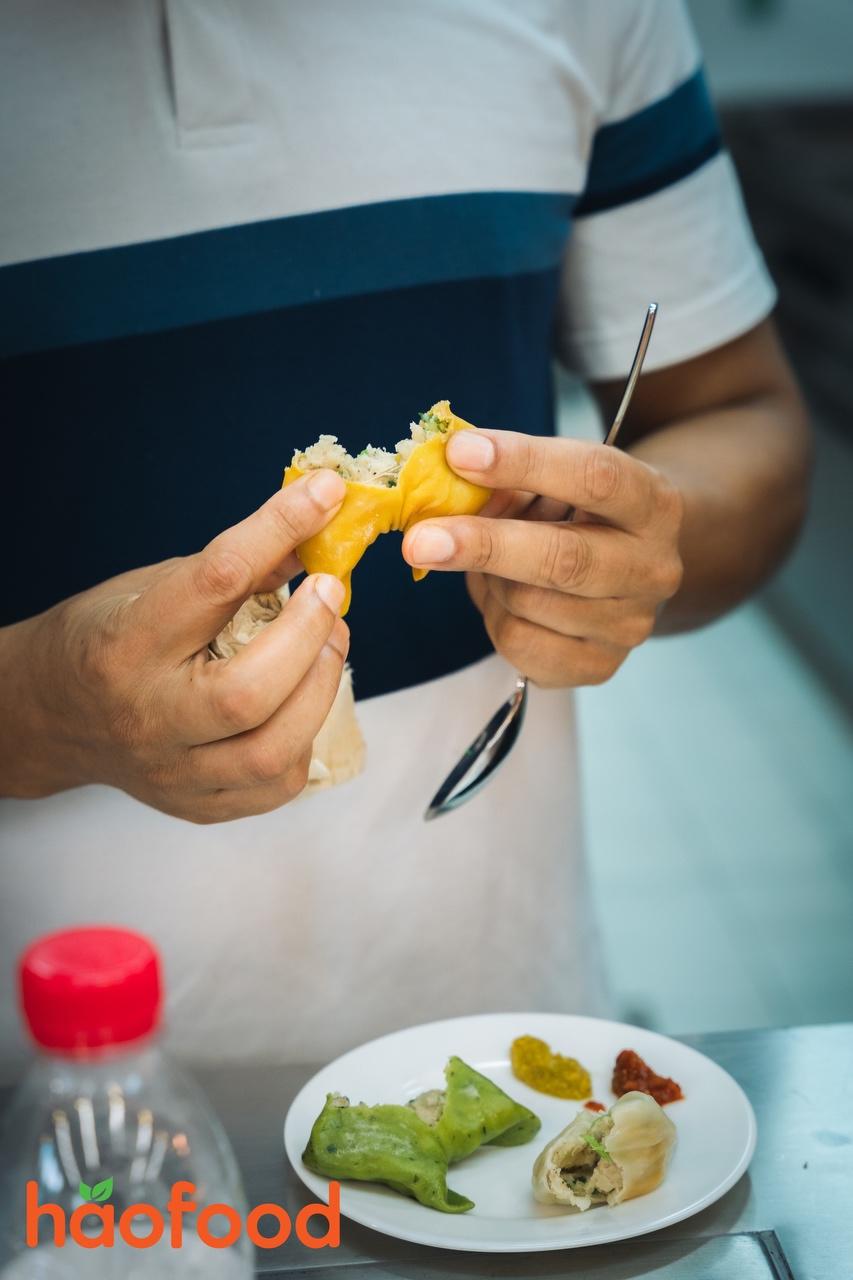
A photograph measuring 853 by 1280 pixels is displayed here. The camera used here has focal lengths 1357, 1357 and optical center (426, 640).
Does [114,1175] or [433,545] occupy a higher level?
[433,545]

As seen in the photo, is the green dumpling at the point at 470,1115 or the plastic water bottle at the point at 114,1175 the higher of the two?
the plastic water bottle at the point at 114,1175

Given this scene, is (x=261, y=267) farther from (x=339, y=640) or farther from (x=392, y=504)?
(x=339, y=640)

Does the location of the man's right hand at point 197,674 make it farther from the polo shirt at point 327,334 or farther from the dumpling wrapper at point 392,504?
the polo shirt at point 327,334

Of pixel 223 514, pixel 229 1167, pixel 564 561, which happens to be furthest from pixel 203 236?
pixel 229 1167

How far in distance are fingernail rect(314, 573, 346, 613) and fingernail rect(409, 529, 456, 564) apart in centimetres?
7

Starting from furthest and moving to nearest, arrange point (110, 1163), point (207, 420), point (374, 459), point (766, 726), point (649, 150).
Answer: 1. point (766, 726)
2. point (649, 150)
3. point (207, 420)
4. point (374, 459)
5. point (110, 1163)

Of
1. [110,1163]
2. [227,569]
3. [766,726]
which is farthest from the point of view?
[766,726]

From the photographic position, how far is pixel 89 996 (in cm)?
67

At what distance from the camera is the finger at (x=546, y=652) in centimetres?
120

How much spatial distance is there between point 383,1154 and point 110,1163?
0.26m

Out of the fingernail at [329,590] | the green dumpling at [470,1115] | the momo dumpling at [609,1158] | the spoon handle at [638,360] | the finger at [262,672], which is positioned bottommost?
the green dumpling at [470,1115]

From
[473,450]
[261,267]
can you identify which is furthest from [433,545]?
[261,267]

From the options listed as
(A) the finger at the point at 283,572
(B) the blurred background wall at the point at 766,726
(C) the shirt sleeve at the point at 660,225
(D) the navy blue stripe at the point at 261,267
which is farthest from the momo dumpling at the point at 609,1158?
(B) the blurred background wall at the point at 766,726

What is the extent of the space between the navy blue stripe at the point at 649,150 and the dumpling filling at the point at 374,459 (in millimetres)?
547
